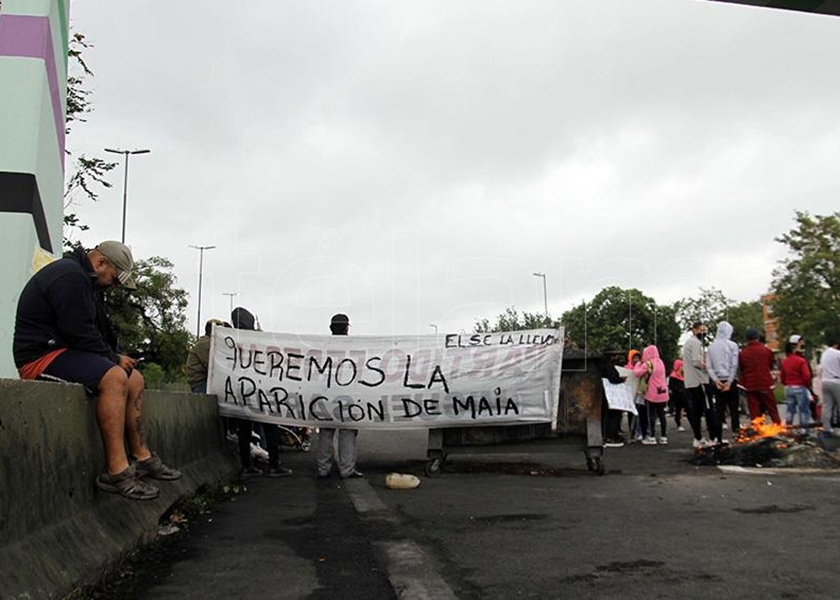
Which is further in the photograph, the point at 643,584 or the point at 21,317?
the point at 21,317

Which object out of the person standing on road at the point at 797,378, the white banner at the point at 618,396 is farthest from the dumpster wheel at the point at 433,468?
the person standing on road at the point at 797,378

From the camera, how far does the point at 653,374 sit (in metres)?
15.8

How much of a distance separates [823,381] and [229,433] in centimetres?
957

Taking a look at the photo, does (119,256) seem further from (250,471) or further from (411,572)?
(250,471)

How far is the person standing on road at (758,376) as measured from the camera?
1295 cm

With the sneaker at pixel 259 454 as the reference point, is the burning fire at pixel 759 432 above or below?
above

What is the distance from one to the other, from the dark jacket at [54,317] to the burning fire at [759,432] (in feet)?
29.9

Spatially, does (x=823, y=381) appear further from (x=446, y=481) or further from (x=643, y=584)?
(x=643, y=584)

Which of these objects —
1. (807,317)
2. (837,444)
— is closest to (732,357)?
(837,444)

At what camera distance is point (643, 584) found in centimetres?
432

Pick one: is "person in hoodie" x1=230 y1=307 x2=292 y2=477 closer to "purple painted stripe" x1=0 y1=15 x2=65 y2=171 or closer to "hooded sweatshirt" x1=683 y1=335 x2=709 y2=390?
"purple painted stripe" x1=0 y1=15 x2=65 y2=171

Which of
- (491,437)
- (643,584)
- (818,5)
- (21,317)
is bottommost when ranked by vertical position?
(643,584)

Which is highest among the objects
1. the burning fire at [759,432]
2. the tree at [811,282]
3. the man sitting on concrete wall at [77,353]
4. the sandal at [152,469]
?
the tree at [811,282]

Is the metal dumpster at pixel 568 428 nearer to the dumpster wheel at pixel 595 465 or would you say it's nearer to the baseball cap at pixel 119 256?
the dumpster wheel at pixel 595 465
